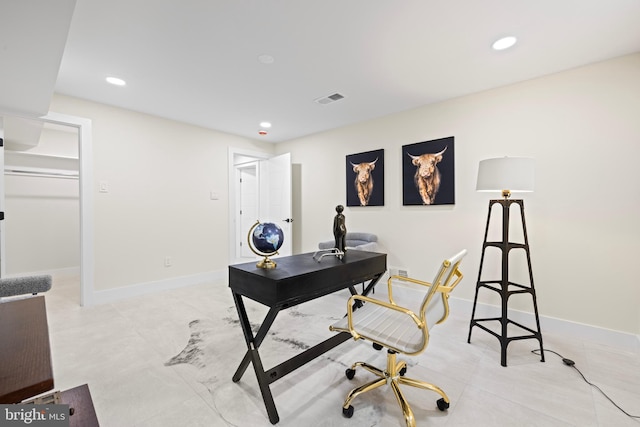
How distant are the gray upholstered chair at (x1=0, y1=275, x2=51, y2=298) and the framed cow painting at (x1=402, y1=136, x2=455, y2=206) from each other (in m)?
3.35

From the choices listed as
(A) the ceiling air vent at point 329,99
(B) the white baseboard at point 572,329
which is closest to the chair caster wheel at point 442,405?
(B) the white baseboard at point 572,329

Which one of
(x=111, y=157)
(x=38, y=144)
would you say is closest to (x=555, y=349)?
(x=111, y=157)

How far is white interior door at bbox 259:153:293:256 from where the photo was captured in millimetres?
4715

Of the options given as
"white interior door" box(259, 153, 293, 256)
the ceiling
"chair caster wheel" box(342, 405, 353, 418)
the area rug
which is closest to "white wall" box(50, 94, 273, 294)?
the ceiling

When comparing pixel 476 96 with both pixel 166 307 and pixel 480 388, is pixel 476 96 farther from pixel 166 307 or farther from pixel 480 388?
pixel 166 307

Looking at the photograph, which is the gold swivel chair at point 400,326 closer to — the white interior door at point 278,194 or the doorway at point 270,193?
the doorway at point 270,193

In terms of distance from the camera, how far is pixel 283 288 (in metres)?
1.50

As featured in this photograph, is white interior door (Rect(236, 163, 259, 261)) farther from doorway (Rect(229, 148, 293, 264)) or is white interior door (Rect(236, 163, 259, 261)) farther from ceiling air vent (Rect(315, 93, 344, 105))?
ceiling air vent (Rect(315, 93, 344, 105))

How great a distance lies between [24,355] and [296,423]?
1.21 meters

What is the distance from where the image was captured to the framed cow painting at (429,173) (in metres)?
3.20

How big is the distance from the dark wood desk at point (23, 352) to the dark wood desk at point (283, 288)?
864 millimetres

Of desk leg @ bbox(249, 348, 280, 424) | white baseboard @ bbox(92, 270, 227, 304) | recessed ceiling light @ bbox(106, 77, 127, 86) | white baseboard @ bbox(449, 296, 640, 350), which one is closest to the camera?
desk leg @ bbox(249, 348, 280, 424)

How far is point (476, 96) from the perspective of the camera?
3014 millimetres

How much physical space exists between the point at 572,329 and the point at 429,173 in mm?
2007
